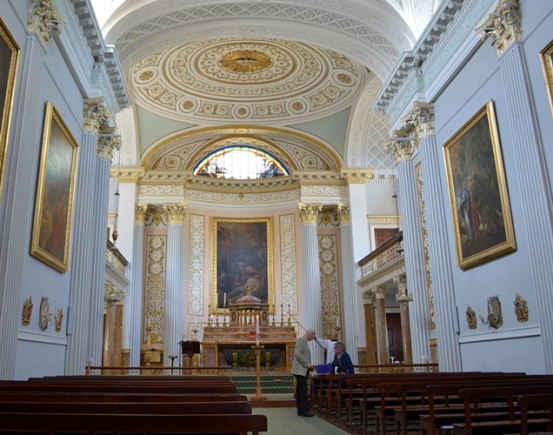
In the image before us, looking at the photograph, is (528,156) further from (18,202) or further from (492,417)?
(18,202)

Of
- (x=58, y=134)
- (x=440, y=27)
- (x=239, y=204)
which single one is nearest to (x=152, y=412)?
(x=58, y=134)

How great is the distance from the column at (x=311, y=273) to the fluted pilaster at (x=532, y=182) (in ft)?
40.7

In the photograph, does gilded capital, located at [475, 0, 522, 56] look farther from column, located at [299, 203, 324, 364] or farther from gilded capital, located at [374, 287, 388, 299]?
column, located at [299, 203, 324, 364]

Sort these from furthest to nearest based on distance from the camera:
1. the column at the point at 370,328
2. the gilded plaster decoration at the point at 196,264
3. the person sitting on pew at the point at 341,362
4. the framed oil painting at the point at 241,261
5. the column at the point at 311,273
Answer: the framed oil painting at the point at 241,261 < the gilded plaster decoration at the point at 196,264 < the column at the point at 311,273 < the column at the point at 370,328 < the person sitting on pew at the point at 341,362

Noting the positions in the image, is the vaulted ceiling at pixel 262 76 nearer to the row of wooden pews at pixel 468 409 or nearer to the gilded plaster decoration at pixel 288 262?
the gilded plaster decoration at pixel 288 262

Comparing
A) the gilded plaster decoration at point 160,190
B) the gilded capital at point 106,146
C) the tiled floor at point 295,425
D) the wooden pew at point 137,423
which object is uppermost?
the gilded plaster decoration at point 160,190

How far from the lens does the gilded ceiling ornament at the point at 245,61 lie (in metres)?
17.5

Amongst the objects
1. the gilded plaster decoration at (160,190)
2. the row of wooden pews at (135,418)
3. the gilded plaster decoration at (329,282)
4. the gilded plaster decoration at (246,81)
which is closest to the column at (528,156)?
the row of wooden pews at (135,418)

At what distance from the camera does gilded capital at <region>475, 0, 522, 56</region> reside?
7820 mm

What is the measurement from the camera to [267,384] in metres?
15.0

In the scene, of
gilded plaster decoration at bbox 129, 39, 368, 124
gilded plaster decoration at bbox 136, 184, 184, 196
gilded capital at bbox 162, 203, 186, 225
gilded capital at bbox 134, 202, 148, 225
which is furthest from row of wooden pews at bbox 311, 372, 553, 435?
gilded plaster decoration at bbox 136, 184, 184, 196

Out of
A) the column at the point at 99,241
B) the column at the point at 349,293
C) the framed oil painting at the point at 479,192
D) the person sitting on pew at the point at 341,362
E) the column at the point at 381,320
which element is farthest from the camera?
the column at the point at 349,293

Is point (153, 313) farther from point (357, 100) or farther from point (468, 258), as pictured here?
point (468, 258)

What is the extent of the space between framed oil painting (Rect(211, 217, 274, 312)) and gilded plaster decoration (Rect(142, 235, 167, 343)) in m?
1.98
